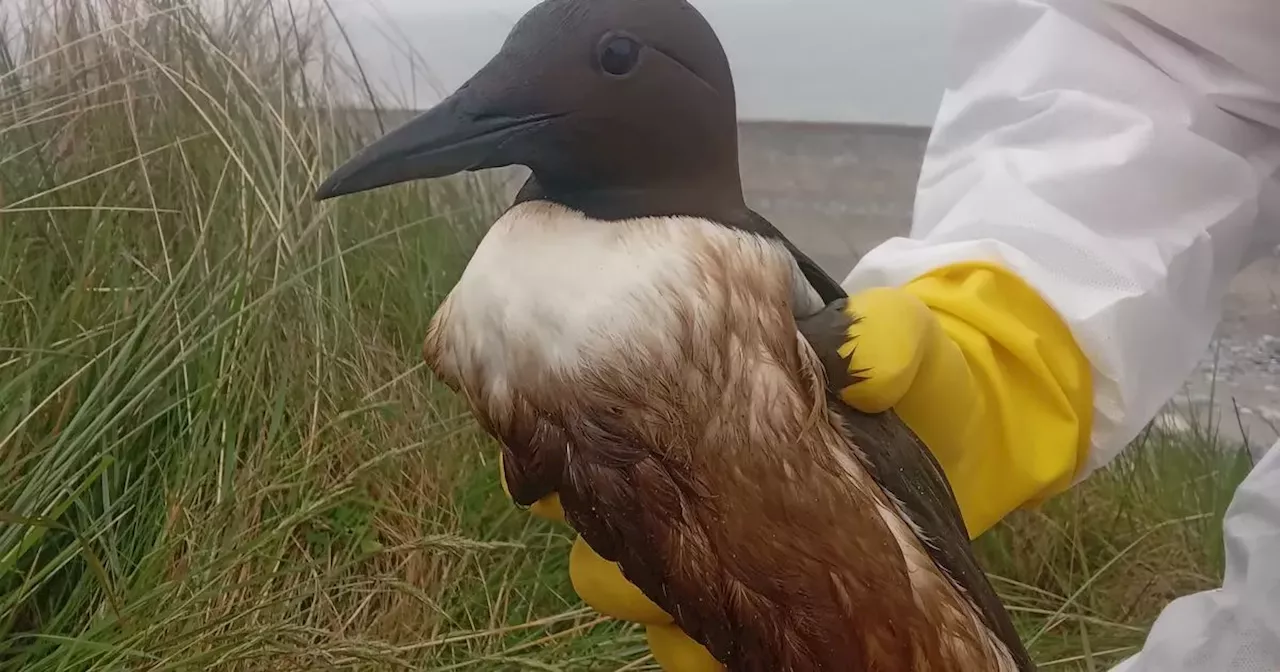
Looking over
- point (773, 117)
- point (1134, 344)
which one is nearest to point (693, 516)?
point (1134, 344)

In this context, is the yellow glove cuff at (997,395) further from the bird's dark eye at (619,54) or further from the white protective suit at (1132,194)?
the bird's dark eye at (619,54)

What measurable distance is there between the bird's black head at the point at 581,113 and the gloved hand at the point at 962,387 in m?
0.09

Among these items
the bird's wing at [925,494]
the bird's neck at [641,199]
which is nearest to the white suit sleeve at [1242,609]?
the bird's wing at [925,494]

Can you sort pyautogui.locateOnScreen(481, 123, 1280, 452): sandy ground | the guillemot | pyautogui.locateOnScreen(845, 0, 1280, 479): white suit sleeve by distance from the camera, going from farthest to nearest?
pyautogui.locateOnScreen(481, 123, 1280, 452): sandy ground
pyautogui.locateOnScreen(845, 0, 1280, 479): white suit sleeve
the guillemot

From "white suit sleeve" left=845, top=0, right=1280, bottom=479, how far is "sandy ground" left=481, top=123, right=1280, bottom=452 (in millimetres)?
318

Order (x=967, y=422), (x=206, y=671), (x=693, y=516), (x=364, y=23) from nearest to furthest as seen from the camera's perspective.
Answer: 1. (x=693, y=516)
2. (x=967, y=422)
3. (x=206, y=671)
4. (x=364, y=23)

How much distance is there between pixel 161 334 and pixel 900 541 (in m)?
0.48

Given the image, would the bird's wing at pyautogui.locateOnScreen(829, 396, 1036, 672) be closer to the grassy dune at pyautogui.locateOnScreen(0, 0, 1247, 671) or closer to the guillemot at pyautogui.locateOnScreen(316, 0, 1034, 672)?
the guillemot at pyautogui.locateOnScreen(316, 0, 1034, 672)

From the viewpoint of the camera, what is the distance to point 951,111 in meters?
→ 0.63

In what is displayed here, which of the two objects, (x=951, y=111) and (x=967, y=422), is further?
(x=951, y=111)

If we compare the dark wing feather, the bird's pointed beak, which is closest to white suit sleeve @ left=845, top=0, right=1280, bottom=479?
the dark wing feather

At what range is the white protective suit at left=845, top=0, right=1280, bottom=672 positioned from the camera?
52 cm

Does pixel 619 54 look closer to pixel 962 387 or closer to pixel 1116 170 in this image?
pixel 962 387

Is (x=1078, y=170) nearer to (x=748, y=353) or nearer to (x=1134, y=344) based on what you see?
(x=1134, y=344)
